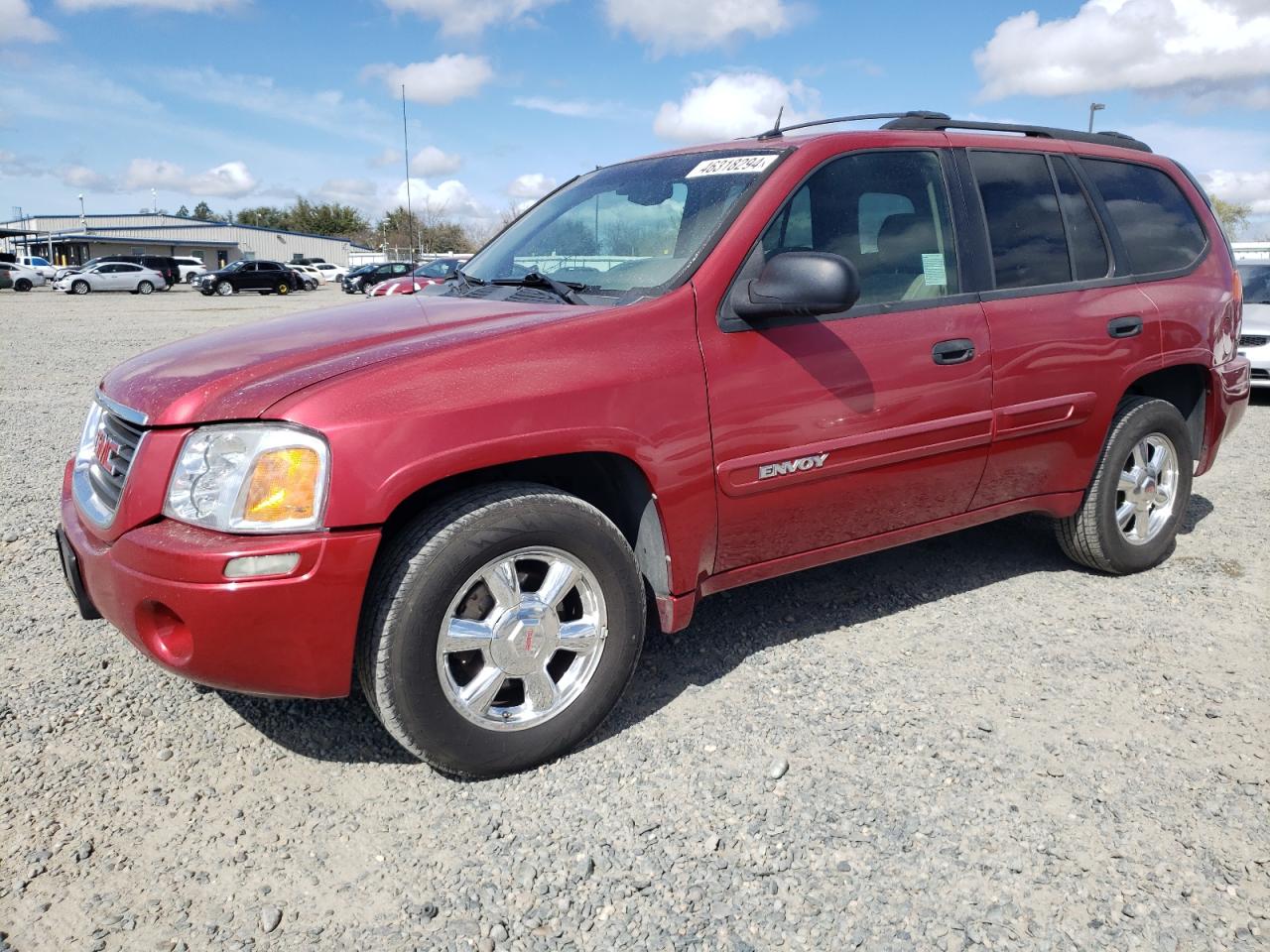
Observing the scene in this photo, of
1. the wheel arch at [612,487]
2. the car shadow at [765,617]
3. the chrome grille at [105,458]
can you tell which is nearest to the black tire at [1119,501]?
the car shadow at [765,617]

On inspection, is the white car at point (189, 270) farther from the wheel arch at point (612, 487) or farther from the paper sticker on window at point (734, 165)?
the wheel arch at point (612, 487)

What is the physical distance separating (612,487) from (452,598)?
69cm

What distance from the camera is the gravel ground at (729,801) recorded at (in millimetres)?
2273

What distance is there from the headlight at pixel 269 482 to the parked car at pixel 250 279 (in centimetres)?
3938

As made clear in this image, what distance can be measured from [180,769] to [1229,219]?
275 feet

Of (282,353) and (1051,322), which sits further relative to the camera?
(1051,322)

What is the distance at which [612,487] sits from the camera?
3.11 m

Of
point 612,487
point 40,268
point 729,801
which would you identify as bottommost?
point 729,801

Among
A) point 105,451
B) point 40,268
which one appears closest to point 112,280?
point 40,268

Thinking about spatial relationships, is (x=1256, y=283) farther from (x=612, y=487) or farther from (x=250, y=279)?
(x=250, y=279)

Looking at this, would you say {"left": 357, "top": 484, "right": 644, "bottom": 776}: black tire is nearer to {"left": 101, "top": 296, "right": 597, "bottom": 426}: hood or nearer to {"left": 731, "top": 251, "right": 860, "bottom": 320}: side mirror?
{"left": 101, "top": 296, "right": 597, "bottom": 426}: hood

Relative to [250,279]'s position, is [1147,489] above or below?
below

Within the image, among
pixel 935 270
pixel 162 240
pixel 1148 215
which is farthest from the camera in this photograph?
pixel 162 240

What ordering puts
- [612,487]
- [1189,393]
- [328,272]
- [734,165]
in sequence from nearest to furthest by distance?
[612,487], [734,165], [1189,393], [328,272]
